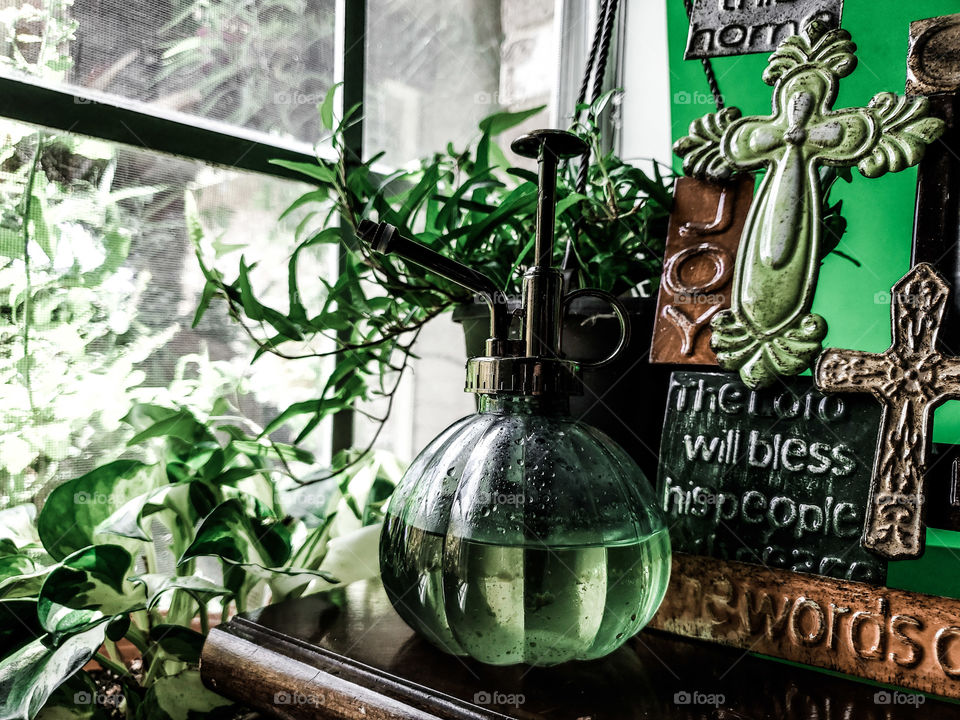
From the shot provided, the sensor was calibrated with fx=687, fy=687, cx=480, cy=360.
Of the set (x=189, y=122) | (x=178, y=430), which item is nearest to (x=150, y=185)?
(x=189, y=122)

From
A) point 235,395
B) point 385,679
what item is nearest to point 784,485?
point 385,679

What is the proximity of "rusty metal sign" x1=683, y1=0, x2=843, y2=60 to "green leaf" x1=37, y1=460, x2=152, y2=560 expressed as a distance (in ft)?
2.07

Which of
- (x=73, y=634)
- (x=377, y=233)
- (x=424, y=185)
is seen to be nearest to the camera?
(x=377, y=233)

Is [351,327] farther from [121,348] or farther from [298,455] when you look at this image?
[121,348]

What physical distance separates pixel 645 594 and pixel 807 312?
0.23 metres

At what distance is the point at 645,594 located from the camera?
0.44 metres

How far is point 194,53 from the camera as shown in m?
0.81

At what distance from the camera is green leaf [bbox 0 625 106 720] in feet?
1.54

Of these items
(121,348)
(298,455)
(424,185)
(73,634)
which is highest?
(424,185)

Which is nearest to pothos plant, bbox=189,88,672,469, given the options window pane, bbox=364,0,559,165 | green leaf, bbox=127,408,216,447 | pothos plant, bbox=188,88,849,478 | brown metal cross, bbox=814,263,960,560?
pothos plant, bbox=188,88,849,478

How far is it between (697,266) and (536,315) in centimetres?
15

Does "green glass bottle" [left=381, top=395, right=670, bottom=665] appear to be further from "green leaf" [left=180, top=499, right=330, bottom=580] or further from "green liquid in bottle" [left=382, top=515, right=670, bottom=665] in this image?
"green leaf" [left=180, top=499, right=330, bottom=580]

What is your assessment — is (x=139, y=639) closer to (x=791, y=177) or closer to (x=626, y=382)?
(x=626, y=382)

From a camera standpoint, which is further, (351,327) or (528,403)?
(351,327)
